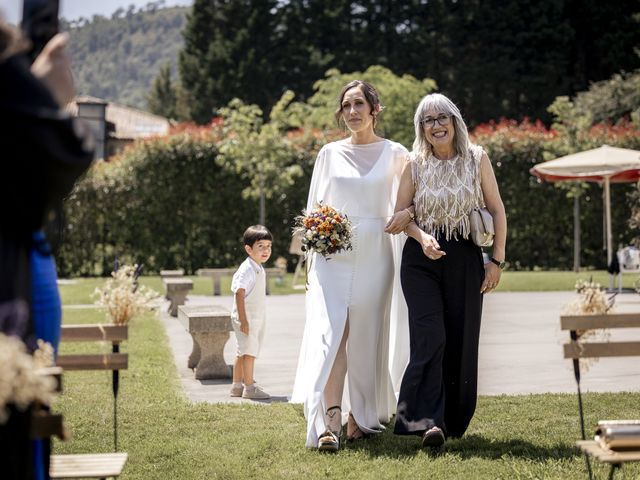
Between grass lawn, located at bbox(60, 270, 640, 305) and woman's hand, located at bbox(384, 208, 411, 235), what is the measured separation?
1253 cm

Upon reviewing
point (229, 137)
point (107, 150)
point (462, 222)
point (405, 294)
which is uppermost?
point (107, 150)

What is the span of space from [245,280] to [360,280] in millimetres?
2079

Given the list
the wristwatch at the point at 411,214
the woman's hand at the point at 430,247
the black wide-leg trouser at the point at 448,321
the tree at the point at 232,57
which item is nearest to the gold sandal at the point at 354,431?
the black wide-leg trouser at the point at 448,321

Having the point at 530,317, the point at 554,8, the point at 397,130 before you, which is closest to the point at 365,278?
the point at 530,317

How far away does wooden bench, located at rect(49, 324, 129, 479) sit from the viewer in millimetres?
4133

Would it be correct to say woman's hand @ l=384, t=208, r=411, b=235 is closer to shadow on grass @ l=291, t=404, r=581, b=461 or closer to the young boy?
shadow on grass @ l=291, t=404, r=581, b=461

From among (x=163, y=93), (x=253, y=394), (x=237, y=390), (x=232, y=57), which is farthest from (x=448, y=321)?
(x=163, y=93)

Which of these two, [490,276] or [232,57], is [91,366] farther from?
[232,57]

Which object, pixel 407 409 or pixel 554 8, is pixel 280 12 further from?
pixel 407 409

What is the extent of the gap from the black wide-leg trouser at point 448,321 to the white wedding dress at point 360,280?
36 centimetres

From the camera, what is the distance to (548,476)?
5.66 meters

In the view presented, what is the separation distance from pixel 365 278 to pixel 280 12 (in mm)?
47326

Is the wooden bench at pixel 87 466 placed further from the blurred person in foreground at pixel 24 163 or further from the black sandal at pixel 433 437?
the black sandal at pixel 433 437

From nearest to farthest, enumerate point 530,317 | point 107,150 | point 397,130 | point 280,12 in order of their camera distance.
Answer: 1. point 530,317
2. point 397,130
3. point 280,12
4. point 107,150
